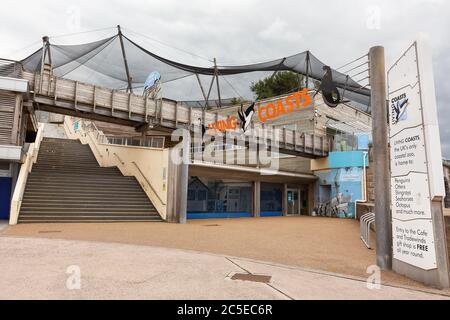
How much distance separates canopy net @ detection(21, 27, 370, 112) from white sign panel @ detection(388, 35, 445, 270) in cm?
1465

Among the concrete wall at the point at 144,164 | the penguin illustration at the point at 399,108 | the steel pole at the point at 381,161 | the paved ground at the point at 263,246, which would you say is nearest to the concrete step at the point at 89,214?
the concrete wall at the point at 144,164

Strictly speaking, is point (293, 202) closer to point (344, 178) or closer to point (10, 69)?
point (344, 178)

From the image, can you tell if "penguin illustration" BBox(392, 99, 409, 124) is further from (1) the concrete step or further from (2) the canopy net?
(2) the canopy net

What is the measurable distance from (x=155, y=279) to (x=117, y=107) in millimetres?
13575

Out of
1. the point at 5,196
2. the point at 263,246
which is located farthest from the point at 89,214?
the point at 263,246

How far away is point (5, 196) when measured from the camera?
47.0 feet

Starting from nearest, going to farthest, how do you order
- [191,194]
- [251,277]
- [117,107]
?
[251,277], [117,107], [191,194]

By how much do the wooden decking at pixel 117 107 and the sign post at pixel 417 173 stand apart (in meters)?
13.8

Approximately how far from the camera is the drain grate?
16.2ft

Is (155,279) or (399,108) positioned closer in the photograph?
(155,279)
